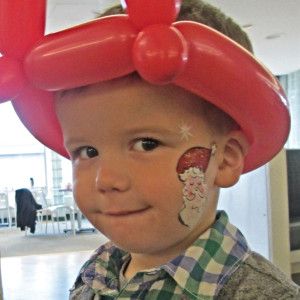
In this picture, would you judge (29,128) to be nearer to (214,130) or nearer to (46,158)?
(214,130)

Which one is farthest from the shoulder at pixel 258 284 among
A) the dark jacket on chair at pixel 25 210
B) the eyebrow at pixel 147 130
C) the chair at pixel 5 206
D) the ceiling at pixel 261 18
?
the chair at pixel 5 206

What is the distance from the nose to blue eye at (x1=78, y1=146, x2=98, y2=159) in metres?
0.04

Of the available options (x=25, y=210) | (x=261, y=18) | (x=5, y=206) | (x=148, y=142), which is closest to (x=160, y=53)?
(x=148, y=142)

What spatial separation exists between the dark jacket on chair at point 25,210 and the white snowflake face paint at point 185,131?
621 cm

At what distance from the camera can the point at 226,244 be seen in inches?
23.9

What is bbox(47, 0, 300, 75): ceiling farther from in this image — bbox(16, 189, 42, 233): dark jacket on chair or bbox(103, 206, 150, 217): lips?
bbox(16, 189, 42, 233): dark jacket on chair

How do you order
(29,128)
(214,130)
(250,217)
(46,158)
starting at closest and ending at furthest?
1. (214,130)
2. (29,128)
3. (250,217)
4. (46,158)

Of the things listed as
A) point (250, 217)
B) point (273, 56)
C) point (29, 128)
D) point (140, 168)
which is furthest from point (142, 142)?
point (273, 56)

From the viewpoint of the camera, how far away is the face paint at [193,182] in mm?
523

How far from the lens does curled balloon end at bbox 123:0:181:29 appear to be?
1.45ft

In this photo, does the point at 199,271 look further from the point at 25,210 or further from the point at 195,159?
the point at 25,210

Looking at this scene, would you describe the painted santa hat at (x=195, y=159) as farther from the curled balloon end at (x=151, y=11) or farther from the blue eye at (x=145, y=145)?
the curled balloon end at (x=151, y=11)

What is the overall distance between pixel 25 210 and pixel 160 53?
6.37m

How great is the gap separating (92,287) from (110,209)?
9.1 inches
